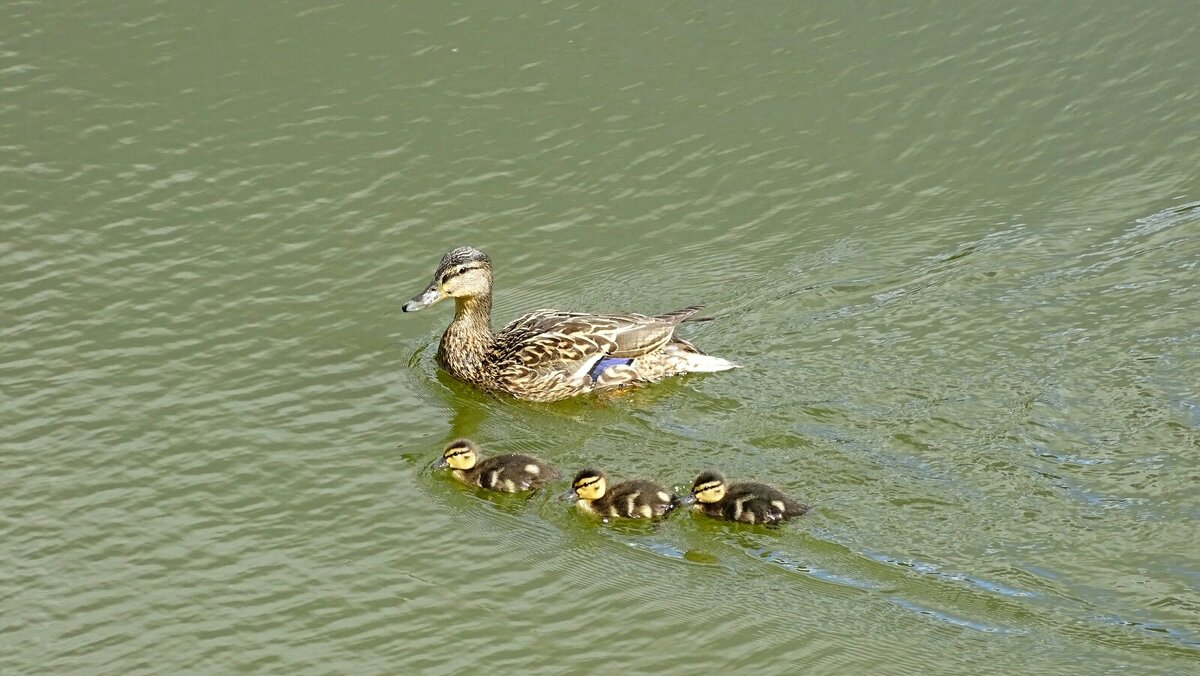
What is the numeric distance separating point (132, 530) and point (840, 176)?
16.4 ft

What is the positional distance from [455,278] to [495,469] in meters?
1.58

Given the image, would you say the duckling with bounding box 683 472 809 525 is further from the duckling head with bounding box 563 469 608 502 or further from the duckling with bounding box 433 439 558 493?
the duckling with bounding box 433 439 558 493

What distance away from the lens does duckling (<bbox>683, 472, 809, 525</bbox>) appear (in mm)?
6477

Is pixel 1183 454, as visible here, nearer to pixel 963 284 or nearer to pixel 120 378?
pixel 963 284

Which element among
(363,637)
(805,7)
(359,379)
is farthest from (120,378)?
(805,7)

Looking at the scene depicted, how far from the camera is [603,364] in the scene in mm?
7906

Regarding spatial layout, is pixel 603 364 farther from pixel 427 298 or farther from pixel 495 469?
pixel 495 469

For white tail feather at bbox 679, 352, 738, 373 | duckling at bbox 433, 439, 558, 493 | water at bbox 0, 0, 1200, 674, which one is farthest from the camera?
white tail feather at bbox 679, 352, 738, 373

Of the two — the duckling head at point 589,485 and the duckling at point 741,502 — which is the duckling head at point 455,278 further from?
the duckling at point 741,502

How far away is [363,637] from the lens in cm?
589

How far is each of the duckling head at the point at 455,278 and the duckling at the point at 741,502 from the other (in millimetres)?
2068

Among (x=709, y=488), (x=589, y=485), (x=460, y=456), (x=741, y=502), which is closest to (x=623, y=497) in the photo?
(x=589, y=485)

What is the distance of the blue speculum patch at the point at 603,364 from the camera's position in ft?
25.8

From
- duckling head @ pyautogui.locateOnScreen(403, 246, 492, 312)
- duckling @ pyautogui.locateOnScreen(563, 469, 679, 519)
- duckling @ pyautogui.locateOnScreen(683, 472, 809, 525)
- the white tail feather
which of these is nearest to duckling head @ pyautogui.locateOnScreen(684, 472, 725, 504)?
duckling @ pyautogui.locateOnScreen(683, 472, 809, 525)
